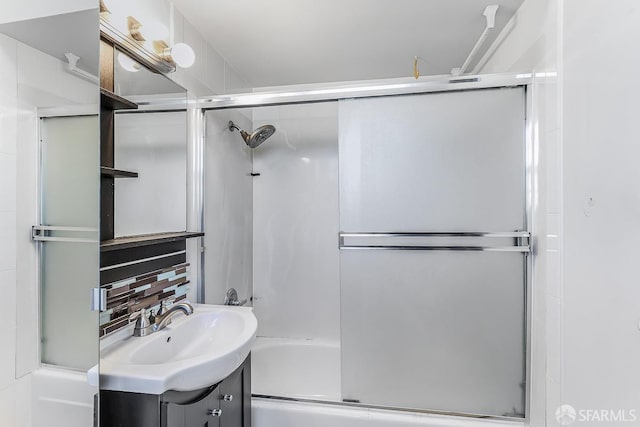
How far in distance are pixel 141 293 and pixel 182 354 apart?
0.30 m

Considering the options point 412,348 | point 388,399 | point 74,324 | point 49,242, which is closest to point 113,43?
point 49,242

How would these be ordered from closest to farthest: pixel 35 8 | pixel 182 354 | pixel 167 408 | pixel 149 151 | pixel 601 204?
pixel 35 8, pixel 167 408, pixel 601 204, pixel 182 354, pixel 149 151

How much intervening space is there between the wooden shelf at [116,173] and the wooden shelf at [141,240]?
24 cm

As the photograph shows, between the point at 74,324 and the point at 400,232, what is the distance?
1.26 meters

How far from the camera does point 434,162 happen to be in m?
1.52

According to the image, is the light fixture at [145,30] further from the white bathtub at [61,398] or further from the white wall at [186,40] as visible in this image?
the white bathtub at [61,398]

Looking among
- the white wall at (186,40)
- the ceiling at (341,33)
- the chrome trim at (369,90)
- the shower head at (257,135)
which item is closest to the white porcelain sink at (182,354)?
the chrome trim at (369,90)

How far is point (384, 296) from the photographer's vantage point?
5.13 feet

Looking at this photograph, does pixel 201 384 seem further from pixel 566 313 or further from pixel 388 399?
pixel 566 313

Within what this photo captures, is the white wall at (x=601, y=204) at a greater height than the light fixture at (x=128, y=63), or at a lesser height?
lesser

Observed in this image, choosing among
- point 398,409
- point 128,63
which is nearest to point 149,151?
point 128,63

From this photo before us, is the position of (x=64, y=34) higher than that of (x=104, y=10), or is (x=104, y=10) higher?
(x=104, y=10)

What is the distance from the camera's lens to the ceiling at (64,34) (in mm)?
634

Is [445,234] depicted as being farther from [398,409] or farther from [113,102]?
[113,102]
